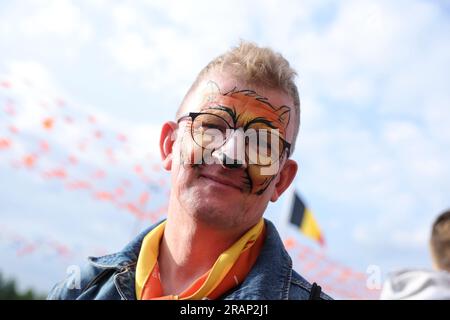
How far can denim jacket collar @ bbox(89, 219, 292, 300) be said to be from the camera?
6.56 feet

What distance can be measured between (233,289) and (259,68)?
979mm

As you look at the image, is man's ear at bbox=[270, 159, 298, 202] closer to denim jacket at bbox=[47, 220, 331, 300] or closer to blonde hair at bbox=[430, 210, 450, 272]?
denim jacket at bbox=[47, 220, 331, 300]

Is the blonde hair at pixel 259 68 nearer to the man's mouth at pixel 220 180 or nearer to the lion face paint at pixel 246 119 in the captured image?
the lion face paint at pixel 246 119

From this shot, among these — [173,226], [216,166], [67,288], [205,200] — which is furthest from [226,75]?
[67,288]

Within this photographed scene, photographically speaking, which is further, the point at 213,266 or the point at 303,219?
the point at 303,219

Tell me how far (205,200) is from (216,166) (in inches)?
5.9

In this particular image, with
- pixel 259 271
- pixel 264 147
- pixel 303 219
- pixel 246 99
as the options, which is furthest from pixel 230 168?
pixel 303 219

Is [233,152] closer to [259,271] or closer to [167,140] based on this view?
[167,140]

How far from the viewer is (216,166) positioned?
196cm

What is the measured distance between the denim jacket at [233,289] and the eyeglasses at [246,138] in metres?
0.41

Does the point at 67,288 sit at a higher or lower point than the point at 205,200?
lower

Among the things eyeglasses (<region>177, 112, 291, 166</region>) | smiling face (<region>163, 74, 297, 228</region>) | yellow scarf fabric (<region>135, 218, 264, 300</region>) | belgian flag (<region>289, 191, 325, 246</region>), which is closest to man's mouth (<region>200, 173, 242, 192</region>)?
smiling face (<region>163, 74, 297, 228</region>)

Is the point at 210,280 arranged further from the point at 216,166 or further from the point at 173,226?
the point at 216,166

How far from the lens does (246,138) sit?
202 centimetres
